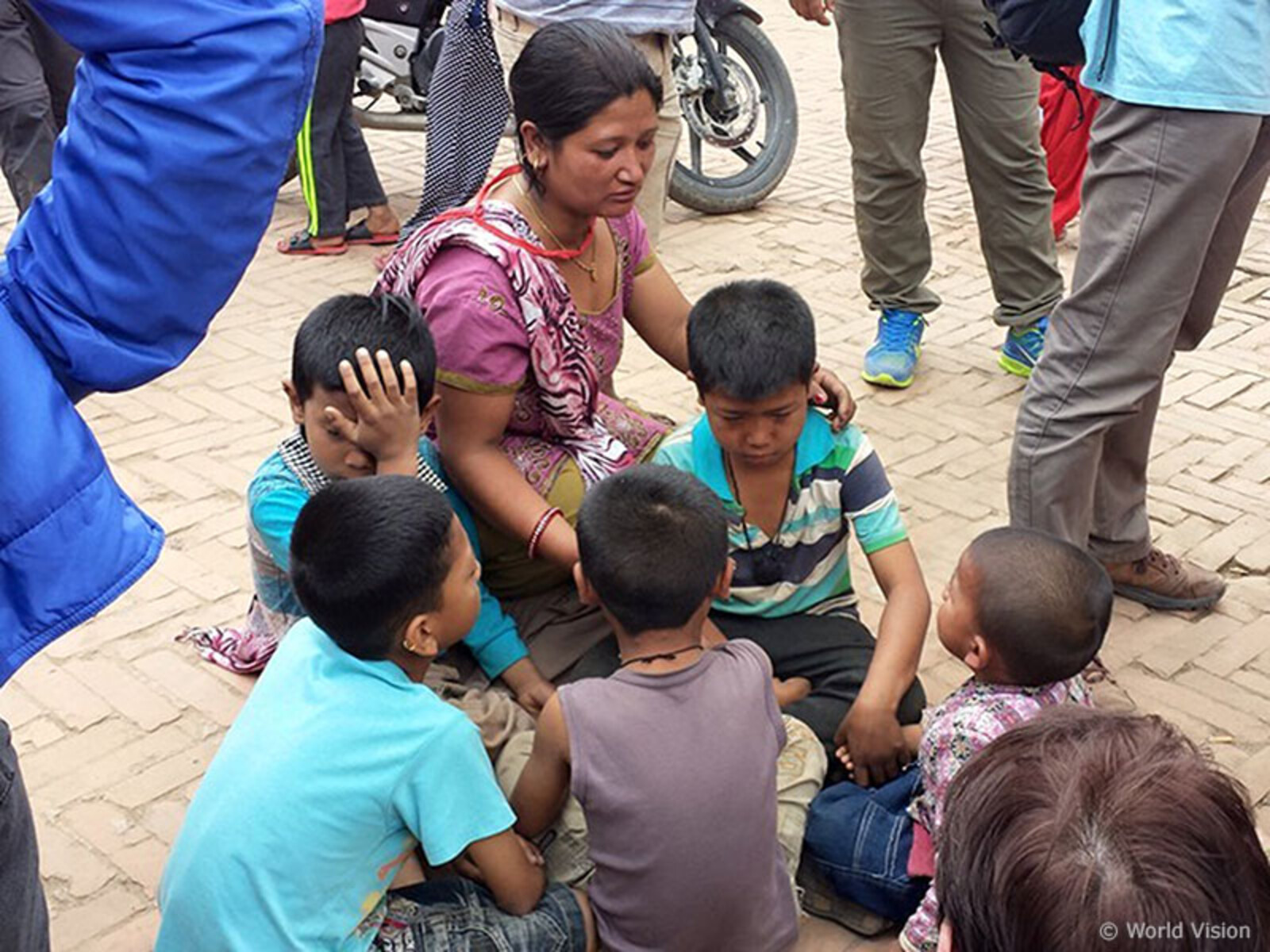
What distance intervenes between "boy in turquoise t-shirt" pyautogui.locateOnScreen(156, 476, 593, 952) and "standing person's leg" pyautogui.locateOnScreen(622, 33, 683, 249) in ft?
7.24

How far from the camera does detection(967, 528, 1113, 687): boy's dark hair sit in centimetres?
231

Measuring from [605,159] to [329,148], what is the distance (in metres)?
3.34

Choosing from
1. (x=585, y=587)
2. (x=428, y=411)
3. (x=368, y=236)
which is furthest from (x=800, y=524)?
(x=368, y=236)

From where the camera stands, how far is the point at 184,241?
139cm

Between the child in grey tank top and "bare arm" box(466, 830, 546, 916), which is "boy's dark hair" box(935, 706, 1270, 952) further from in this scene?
"bare arm" box(466, 830, 546, 916)

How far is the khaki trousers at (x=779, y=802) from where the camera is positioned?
7.86 ft

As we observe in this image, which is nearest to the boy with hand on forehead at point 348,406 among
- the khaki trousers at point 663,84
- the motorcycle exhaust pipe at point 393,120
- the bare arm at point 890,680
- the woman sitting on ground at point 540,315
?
the woman sitting on ground at point 540,315

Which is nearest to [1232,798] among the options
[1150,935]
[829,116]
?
[1150,935]

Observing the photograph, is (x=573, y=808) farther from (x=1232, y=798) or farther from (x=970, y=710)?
(x=1232, y=798)

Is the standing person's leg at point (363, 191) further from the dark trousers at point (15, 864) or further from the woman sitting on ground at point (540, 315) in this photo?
the dark trousers at point (15, 864)

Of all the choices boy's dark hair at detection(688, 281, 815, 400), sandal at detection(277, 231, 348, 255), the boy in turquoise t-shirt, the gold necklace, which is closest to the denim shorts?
the boy in turquoise t-shirt

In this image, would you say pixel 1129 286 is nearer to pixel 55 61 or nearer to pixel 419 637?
pixel 419 637

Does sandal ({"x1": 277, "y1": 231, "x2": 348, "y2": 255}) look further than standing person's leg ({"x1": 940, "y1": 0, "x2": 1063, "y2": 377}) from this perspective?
Yes

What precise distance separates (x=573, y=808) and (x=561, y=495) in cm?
66
